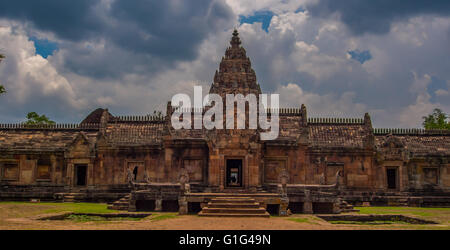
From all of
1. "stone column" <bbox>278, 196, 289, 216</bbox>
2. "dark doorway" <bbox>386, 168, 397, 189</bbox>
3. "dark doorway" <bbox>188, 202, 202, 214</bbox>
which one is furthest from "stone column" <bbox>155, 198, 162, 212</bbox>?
"dark doorway" <bbox>386, 168, 397, 189</bbox>

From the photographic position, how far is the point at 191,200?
22359mm

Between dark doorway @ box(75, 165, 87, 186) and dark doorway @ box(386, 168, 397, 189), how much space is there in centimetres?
2229

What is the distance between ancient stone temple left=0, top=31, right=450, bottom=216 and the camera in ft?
96.2

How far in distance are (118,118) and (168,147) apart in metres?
6.39

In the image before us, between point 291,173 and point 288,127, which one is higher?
point 288,127

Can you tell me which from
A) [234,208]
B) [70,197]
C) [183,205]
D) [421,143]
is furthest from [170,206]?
[421,143]

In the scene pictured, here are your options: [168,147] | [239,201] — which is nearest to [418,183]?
[239,201]

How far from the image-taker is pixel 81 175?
3244cm

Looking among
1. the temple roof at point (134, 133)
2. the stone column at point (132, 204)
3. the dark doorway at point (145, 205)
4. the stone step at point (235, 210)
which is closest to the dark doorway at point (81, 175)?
the temple roof at point (134, 133)

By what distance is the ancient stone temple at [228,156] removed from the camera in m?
29.3

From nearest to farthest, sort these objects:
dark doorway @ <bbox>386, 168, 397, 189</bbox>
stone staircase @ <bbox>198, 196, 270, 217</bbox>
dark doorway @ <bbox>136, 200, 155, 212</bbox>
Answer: stone staircase @ <bbox>198, 196, 270, 217</bbox>, dark doorway @ <bbox>136, 200, 155, 212</bbox>, dark doorway @ <bbox>386, 168, 397, 189</bbox>

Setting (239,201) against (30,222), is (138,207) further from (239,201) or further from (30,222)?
(30,222)

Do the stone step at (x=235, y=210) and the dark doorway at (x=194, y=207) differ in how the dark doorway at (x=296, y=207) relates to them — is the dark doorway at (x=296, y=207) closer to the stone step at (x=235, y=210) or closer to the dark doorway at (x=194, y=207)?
the stone step at (x=235, y=210)

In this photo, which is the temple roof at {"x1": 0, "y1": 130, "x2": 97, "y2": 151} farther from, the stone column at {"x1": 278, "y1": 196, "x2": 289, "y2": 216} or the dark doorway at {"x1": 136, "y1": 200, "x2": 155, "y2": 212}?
the stone column at {"x1": 278, "y1": 196, "x2": 289, "y2": 216}
